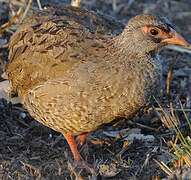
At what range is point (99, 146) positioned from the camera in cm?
544

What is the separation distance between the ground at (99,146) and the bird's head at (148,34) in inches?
35.9

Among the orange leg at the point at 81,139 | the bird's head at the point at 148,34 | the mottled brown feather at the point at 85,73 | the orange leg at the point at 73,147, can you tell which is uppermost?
the bird's head at the point at 148,34

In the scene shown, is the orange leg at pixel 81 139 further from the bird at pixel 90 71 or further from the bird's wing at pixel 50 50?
the bird's wing at pixel 50 50

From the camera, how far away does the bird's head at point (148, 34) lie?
455 cm

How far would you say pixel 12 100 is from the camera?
590 centimetres

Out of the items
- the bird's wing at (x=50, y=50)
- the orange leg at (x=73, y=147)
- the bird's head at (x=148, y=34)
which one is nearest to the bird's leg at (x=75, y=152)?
the orange leg at (x=73, y=147)

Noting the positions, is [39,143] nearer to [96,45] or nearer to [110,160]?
[110,160]

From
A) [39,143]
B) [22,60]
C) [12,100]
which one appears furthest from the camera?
[12,100]

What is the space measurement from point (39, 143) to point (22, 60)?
1.20 meters

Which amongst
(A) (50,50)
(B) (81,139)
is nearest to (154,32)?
(A) (50,50)

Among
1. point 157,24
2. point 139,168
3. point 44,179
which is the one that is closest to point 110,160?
point 139,168

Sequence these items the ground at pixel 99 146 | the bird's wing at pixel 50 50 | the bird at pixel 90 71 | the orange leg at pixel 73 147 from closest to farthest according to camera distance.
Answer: the bird at pixel 90 71 < the bird's wing at pixel 50 50 < the ground at pixel 99 146 < the orange leg at pixel 73 147

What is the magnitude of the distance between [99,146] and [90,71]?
1.36 m

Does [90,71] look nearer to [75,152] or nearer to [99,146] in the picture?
[75,152]
